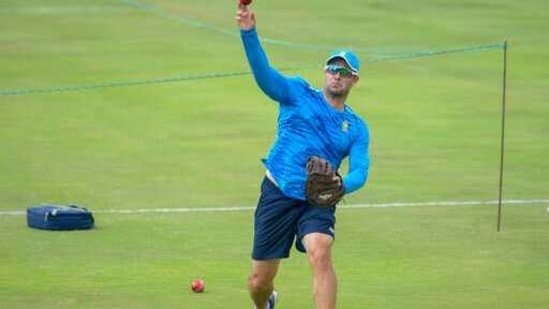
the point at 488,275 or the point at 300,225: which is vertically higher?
the point at 300,225

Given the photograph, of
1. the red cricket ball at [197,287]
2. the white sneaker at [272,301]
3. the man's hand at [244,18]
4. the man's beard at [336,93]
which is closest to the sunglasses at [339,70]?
the man's beard at [336,93]

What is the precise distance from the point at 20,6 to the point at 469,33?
8.63m

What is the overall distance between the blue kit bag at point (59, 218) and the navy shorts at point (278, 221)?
463 centimetres

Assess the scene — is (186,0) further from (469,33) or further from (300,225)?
(300,225)

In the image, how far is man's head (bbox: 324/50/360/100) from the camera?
1279 centimetres

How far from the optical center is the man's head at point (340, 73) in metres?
12.8

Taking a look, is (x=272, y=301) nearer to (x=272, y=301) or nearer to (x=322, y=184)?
(x=272, y=301)

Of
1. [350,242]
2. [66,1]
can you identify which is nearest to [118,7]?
[66,1]

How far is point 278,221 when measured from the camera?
1300cm

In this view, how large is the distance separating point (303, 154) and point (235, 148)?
972 centimetres

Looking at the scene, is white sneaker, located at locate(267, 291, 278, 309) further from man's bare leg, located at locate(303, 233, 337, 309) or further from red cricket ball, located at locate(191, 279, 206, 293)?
man's bare leg, located at locate(303, 233, 337, 309)

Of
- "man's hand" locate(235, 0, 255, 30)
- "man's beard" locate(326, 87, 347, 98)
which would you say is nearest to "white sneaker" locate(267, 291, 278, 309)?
"man's beard" locate(326, 87, 347, 98)

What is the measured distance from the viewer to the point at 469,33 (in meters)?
30.6

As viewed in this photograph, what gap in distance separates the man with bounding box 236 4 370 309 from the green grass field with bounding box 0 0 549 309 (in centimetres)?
149
